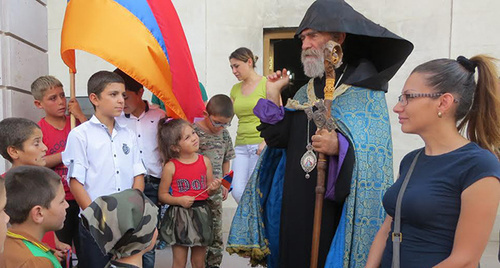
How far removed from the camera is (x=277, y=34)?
6.38m

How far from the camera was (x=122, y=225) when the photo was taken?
67.9 inches

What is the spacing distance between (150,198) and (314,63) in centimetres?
188

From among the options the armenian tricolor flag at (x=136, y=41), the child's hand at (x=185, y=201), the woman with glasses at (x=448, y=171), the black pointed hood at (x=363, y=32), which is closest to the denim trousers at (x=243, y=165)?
the child's hand at (x=185, y=201)

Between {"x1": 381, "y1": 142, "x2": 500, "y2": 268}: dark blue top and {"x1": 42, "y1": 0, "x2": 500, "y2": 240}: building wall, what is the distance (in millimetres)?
4432

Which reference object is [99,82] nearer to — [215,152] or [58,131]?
[58,131]

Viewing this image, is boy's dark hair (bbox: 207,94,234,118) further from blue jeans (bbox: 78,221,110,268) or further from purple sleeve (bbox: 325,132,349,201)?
purple sleeve (bbox: 325,132,349,201)

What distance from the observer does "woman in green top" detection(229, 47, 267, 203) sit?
4.48 metres

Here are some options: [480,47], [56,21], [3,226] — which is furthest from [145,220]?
[56,21]

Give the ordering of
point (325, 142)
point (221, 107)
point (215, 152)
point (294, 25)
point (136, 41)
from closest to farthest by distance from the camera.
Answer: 1. point (325, 142)
2. point (136, 41)
3. point (221, 107)
4. point (215, 152)
5. point (294, 25)

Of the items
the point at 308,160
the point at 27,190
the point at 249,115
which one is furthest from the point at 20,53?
the point at 308,160

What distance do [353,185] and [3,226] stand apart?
5.39 feet

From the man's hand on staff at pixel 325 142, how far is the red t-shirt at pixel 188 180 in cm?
149

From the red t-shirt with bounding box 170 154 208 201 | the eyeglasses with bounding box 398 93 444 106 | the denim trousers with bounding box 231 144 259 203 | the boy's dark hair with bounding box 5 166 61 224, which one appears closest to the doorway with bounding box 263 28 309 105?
the denim trousers with bounding box 231 144 259 203

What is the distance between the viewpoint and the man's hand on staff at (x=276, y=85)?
261 cm
